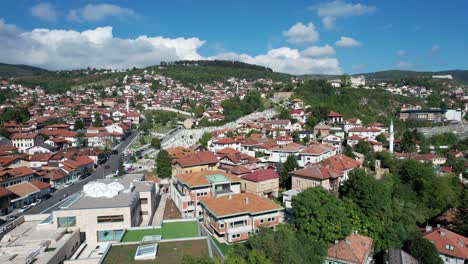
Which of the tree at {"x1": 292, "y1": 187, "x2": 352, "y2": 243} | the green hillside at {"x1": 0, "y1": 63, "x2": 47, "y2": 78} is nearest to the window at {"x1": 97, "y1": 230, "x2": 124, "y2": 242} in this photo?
the tree at {"x1": 292, "y1": 187, "x2": 352, "y2": 243}

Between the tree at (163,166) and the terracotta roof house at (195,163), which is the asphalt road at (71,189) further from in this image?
the terracotta roof house at (195,163)

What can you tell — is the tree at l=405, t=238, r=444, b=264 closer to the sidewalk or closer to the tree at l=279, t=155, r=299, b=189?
the tree at l=279, t=155, r=299, b=189

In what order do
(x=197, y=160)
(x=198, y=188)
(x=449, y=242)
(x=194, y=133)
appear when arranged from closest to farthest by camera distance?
(x=449, y=242)
(x=198, y=188)
(x=197, y=160)
(x=194, y=133)

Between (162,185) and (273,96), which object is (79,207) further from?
(273,96)

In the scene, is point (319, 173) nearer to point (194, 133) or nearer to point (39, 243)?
point (39, 243)

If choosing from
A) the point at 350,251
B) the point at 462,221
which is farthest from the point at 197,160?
the point at 462,221

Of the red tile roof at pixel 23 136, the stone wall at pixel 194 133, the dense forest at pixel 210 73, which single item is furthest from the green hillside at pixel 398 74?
the red tile roof at pixel 23 136
